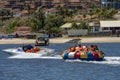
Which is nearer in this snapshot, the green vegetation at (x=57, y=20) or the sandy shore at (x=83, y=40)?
the sandy shore at (x=83, y=40)

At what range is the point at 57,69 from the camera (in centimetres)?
6056

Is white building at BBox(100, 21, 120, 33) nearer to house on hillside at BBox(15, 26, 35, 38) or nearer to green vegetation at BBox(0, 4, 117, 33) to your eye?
green vegetation at BBox(0, 4, 117, 33)

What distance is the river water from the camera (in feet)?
172

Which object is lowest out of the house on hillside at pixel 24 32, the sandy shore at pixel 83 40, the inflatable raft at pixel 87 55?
the house on hillside at pixel 24 32

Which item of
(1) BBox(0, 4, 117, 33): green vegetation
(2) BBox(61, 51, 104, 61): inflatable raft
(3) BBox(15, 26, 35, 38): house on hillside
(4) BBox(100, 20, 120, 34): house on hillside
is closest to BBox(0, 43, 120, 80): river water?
(2) BBox(61, 51, 104, 61): inflatable raft

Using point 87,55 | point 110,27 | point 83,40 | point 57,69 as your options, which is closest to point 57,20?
point 110,27

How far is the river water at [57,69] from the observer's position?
52.3 meters

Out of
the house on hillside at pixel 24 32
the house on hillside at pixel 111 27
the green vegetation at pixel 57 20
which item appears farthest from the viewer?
the green vegetation at pixel 57 20

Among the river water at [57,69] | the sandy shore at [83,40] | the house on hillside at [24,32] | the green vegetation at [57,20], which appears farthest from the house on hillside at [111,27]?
the river water at [57,69]

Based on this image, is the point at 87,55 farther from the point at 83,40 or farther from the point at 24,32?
the point at 24,32

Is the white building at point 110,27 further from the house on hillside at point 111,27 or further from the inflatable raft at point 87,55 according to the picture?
the inflatable raft at point 87,55

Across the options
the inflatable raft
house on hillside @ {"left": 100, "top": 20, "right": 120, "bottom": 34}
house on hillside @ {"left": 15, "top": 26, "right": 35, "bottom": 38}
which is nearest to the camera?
the inflatable raft

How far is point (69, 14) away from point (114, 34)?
3321 cm

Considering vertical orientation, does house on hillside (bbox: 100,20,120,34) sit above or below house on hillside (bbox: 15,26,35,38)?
above
